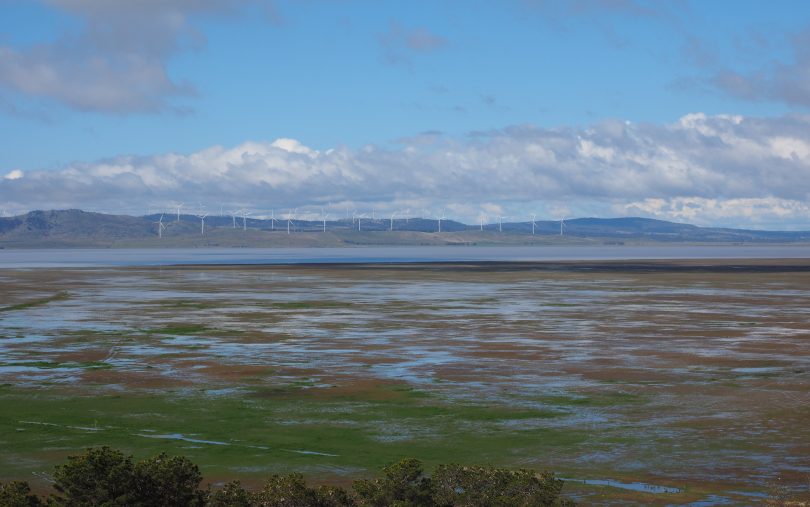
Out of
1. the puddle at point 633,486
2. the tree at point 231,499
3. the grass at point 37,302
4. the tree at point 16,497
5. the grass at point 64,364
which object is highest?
the tree at point 16,497

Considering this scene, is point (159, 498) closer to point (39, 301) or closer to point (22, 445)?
point (22, 445)

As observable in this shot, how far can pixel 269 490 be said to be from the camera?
16328 millimetres

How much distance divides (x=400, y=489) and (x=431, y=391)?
15535 millimetres

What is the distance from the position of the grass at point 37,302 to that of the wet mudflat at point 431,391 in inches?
140

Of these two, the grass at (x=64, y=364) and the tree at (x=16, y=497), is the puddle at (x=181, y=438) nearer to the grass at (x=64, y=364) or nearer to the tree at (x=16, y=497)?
the tree at (x=16, y=497)

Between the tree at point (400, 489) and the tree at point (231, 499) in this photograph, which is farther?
the tree at point (400, 489)

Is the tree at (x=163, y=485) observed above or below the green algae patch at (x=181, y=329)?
above

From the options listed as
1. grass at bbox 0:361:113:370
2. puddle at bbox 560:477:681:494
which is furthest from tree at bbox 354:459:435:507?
grass at bbox 0:361:113:370

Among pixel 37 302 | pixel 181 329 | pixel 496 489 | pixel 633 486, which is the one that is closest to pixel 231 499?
pixel 496 489

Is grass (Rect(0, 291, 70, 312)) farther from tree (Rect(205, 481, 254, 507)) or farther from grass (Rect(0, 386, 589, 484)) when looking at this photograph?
tree (Rect(205, 481, 254, 507))

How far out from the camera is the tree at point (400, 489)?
16844 millimetres

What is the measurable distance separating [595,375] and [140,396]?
15.7 m

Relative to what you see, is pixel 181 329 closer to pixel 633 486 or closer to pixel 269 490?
pixel 633 486

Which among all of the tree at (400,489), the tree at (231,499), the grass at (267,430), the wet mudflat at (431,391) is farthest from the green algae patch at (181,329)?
the tree at (231,499)
